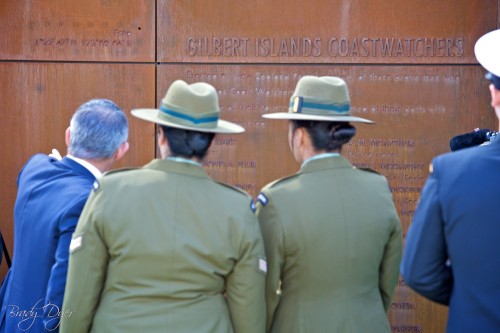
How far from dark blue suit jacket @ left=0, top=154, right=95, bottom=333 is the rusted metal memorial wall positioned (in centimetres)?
179

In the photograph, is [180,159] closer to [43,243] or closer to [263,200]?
A: [263,200]

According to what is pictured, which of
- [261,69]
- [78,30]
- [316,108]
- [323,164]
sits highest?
[78,30]

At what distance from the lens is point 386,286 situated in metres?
3.25

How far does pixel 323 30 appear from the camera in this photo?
503 cm

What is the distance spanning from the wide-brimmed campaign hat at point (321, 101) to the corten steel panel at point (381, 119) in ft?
6.06

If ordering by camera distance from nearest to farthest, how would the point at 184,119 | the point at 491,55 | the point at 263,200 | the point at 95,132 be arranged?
1. the point at 491,55
2. the point at 184,119
3. the point at 263,200
4. the point at 95,132

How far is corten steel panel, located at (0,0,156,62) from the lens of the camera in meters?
5.08

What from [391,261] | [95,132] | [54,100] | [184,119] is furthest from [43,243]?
[54,100]

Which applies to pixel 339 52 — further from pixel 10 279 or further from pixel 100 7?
pixel 10 279

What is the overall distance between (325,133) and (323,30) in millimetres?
2041

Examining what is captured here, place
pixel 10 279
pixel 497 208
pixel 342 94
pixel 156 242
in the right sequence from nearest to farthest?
1. pixel 497 208
2. pixel 156 242
3. pixel 342 94
4. pixel 10 279

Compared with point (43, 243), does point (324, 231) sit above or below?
above

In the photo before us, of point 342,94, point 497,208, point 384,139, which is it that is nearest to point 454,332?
point 497,208

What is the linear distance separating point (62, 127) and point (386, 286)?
2.78m
